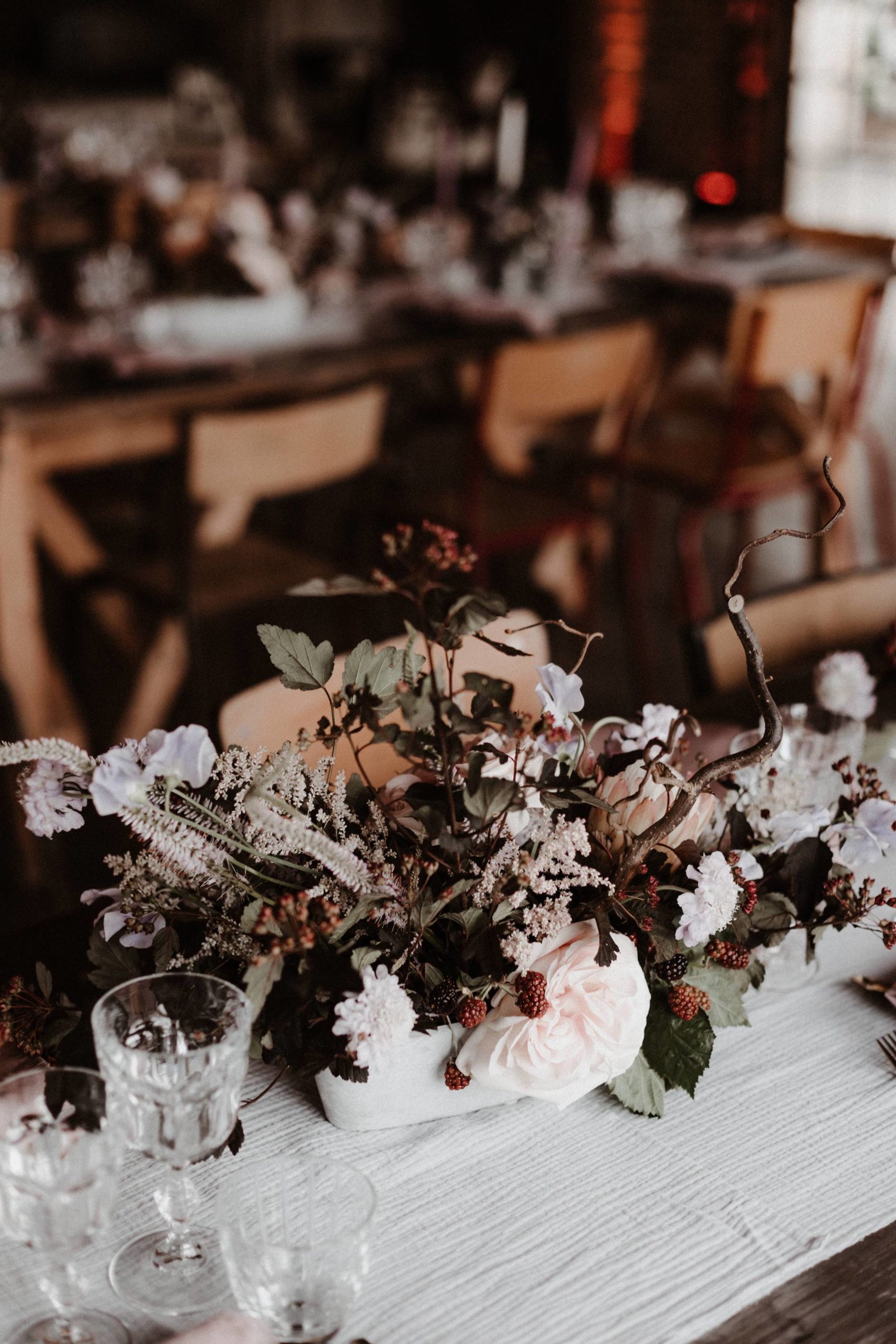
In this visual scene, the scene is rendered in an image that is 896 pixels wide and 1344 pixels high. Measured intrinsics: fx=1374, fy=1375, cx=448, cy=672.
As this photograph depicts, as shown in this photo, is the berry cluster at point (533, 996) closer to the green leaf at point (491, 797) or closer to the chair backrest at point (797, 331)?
the green leaf at point (491, 797)

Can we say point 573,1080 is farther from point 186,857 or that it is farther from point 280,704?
point 280,704

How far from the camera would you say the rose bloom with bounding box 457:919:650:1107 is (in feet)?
2.97

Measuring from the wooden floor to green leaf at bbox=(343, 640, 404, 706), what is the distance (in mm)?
444

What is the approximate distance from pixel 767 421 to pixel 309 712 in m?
2.61

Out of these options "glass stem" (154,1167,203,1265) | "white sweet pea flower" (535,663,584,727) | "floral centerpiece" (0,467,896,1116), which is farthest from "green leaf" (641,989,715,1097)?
"glass stem" (154,1167,203,1265)

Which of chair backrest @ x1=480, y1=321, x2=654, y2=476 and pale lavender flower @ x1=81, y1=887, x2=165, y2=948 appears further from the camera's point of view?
chair backrest @ x1=480, y1=321, x2=654, y2=476

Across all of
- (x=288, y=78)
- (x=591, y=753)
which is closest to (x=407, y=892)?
(x=591, y=753)

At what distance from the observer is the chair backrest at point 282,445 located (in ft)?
8.07

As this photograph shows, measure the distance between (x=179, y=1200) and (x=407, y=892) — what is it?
24 cm

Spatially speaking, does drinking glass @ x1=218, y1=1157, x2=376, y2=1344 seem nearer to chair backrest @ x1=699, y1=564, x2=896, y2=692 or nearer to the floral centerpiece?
the floral centerpiece

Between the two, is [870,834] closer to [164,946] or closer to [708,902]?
[708,902]

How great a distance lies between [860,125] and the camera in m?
5.75

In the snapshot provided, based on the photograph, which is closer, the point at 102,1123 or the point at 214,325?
the point at 102,1123

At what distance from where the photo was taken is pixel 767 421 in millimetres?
3799
